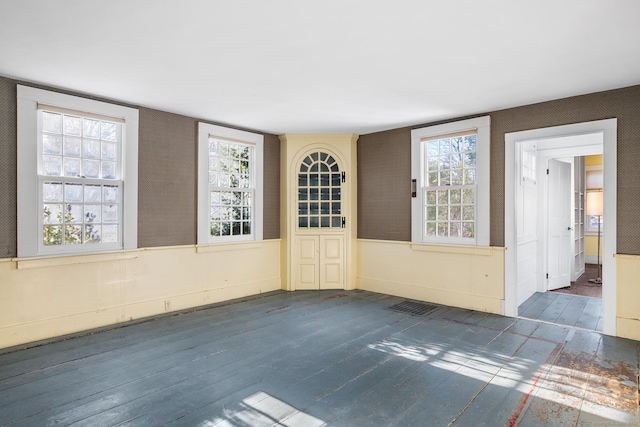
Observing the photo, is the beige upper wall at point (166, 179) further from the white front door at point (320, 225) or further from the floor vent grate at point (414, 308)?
the floor vent grate at point (414, 308)

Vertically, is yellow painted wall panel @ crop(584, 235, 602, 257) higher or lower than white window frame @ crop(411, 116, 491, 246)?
lower

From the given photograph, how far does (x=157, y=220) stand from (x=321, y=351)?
286 cm

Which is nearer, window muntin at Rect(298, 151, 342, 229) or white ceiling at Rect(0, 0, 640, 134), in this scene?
white ceiling at Rect(0, 0, 640, 134)

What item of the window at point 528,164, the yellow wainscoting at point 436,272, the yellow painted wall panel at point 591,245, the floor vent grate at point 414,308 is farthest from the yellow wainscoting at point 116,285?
the yellow painted wall panel at point 591,245

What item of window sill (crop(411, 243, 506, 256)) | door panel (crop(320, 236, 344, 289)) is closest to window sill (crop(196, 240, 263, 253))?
door panel (crop(320, 236, 344, 289))

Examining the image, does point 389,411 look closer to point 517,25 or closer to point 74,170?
point 517,25

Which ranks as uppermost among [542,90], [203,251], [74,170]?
[542,90]

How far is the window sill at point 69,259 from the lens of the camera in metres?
3.83

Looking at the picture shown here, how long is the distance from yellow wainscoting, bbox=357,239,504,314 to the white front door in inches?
18.0

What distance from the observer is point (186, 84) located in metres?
3.96

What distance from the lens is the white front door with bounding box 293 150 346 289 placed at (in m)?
6.44

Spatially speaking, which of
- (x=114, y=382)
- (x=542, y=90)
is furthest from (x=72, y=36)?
(x=542, y=90)

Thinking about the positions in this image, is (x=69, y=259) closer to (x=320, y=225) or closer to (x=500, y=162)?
(x=320, y=225)

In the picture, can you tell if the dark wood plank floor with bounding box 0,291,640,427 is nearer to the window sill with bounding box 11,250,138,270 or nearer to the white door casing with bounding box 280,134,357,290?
the window sill with bounding box 11,250,138,270
